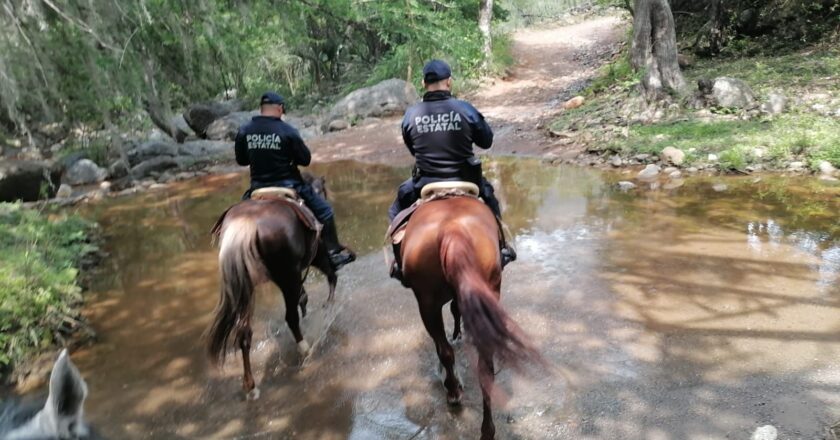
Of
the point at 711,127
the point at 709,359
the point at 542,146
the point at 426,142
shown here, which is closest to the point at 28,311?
the point at 426,142

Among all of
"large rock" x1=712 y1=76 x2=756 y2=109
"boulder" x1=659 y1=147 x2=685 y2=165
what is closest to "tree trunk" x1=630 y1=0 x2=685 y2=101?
"large rock" x1=712 y1=76 x2=756 y2=109

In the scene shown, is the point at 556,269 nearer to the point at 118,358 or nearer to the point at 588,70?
the point at 118,358

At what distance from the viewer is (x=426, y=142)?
12.5 feet

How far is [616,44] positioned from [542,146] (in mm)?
12316

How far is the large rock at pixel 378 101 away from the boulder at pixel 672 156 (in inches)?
338

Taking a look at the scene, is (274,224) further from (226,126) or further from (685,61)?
(226,126)

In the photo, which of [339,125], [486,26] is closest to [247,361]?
[339,125]

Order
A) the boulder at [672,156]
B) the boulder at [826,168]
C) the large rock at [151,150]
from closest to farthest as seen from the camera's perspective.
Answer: the boulder at [826,168], the boulder at [672,156], the large rock at [151,150]

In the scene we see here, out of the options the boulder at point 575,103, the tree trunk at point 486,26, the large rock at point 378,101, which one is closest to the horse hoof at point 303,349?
the boulder at point 575,103

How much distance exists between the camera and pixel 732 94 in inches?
370

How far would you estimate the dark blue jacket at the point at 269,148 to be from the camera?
15.1 feet

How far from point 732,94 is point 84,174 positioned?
546 inches

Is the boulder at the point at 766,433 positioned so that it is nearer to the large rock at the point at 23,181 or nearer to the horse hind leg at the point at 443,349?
the horse hind leg at the point at 443,349

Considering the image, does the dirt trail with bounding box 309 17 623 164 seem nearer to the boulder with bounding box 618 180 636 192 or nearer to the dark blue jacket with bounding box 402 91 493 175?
the boulder with bounding box 618 180 636 192
